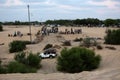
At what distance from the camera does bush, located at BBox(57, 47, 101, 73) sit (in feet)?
101

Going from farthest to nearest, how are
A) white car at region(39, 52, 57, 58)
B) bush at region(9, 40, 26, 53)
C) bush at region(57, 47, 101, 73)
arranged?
bush at region(9, 40, 26, 53) → white car at region(39, 52, 57, 58) → bush at region(57, 47, 101, 73)

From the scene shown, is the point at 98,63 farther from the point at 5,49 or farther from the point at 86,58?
the point at 5,49

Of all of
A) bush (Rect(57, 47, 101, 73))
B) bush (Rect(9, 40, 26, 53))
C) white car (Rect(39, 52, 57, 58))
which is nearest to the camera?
bush (Rect(57, 47, 101, 73))

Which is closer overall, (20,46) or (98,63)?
(98,63)

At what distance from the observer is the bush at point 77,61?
30.7 meters

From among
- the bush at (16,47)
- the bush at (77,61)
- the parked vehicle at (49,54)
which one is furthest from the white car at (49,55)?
the bush at (16,47)

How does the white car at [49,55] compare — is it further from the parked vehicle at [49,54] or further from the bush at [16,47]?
the bush at [16,47]

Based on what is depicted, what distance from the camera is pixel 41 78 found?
18547 mm

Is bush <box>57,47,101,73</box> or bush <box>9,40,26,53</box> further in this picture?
bush <box>9,40,26,53</box>

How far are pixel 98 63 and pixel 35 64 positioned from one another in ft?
20.2

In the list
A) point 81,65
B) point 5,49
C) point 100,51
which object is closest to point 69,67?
point 81,65

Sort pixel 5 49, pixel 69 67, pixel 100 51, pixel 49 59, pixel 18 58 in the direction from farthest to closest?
pixel 5 49 < pixel 100 51 < pixel 49 59 < pixel 18 58 < pixel 69 67

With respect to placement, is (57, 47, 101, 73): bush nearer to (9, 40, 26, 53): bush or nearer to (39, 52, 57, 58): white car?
(39, 52, 57, 58): white car

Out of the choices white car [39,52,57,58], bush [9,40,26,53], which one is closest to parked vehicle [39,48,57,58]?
white car [39,52,57,58]
